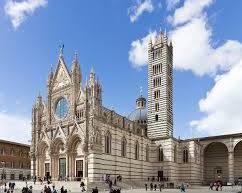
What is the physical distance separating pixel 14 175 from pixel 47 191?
43430 millimetres

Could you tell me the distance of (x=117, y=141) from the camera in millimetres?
51156

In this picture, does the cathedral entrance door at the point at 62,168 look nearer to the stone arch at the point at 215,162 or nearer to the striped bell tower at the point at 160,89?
the striped bell tower at the point at 160,89

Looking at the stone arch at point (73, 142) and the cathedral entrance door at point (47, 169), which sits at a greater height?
the stone arch at point (73, 142)

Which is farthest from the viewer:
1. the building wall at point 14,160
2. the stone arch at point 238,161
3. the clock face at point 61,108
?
the stone arch at point 238,161

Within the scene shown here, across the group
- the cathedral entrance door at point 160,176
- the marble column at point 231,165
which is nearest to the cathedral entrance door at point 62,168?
the cathedral entrance door at point 160,176

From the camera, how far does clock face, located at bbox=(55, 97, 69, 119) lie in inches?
2041

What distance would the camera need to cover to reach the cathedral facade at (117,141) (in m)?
47.3

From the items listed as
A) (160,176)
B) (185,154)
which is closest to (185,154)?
(185,154)

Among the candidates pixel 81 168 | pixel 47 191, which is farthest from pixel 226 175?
pixel 47 191

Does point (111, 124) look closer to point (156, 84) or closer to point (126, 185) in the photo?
point (126, 185)

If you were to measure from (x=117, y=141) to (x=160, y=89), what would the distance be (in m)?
16.6

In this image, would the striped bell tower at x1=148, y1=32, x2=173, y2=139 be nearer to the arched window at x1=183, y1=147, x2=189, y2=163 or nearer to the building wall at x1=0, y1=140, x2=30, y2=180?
the arched window at x1=183, y1=147, x2=189, y2=163

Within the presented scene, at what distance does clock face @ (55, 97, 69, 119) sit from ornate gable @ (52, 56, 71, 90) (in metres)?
2.11

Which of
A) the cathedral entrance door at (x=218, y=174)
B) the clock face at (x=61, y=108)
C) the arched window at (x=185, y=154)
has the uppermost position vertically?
the clock face at (x=61, y=108)
